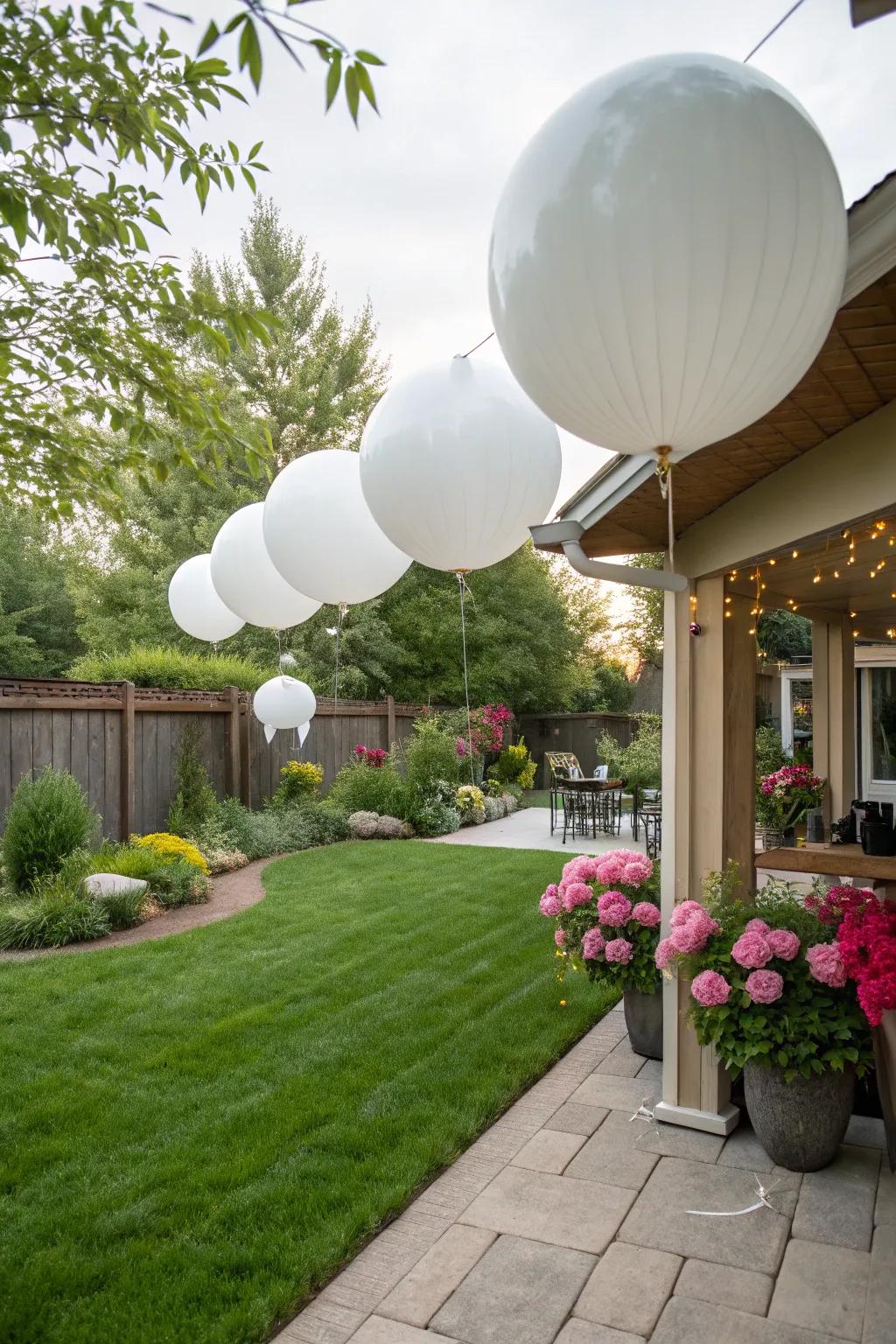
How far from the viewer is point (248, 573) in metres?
5.02

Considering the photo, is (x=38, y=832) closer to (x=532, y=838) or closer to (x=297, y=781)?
(x=297, y=781)

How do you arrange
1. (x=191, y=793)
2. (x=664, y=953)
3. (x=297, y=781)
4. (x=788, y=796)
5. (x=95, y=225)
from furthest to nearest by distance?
(x=297, y=781), (x=191, y=793), (x=788, y=796), (x=664, y=953), (x=95, y=225)

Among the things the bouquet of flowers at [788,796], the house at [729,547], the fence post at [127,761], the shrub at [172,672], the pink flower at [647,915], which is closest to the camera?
the house at [729,547]

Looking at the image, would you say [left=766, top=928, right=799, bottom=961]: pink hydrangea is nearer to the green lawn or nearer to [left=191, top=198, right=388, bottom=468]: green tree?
the green lawn

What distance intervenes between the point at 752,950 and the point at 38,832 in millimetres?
5694

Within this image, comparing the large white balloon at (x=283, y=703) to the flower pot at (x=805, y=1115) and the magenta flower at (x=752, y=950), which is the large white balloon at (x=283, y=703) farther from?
the flower pot at (x=805, y=1115)

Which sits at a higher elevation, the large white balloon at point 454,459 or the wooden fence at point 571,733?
the large white balloon at point 454,459

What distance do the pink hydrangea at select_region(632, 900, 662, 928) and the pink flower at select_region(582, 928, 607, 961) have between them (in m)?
0.18

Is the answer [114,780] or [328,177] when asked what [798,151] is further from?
[114,780]

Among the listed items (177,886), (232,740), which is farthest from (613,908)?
(232,740)

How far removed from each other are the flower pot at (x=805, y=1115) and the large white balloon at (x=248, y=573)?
3347mm

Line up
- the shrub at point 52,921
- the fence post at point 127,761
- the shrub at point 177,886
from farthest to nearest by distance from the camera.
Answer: the fence post at point 127,761 < the shrub at point 177,886 < the shrub at point 52,921

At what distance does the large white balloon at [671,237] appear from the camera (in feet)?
4.72

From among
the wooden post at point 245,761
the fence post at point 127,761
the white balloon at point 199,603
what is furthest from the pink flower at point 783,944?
the wooden post at point 245,761
